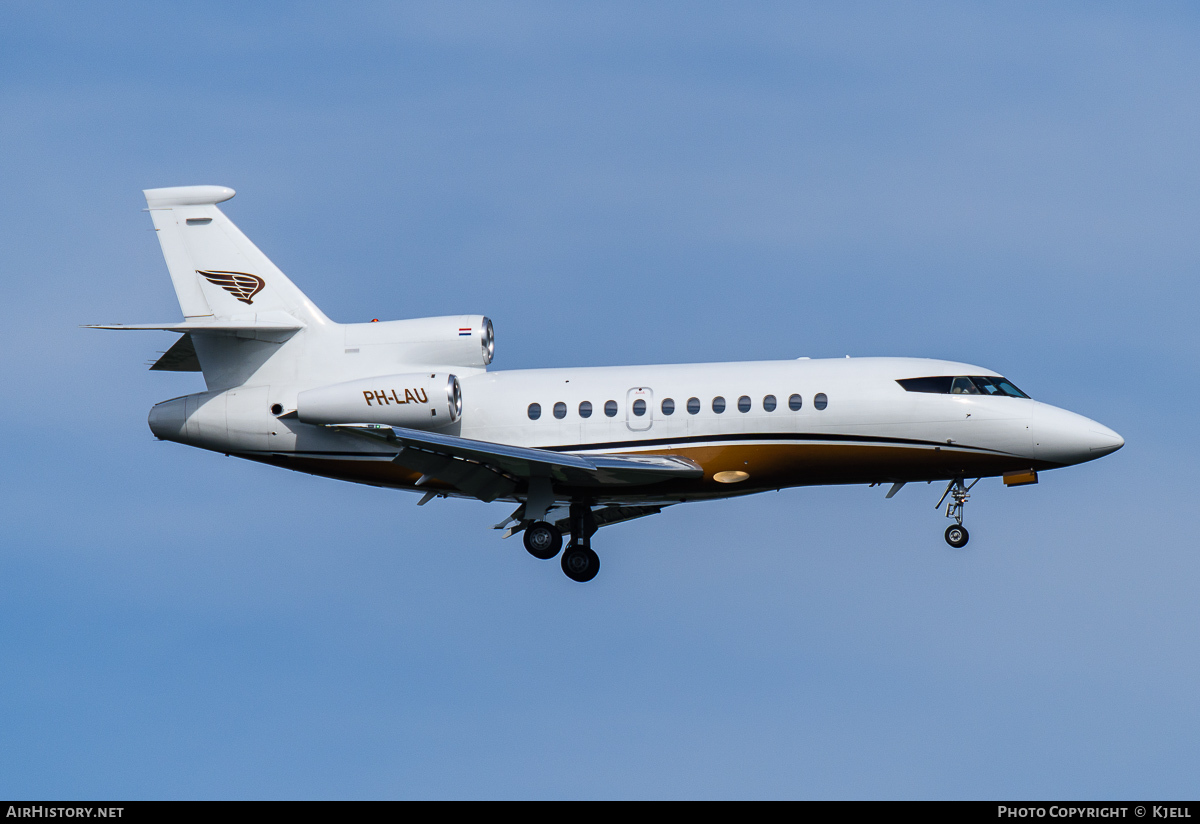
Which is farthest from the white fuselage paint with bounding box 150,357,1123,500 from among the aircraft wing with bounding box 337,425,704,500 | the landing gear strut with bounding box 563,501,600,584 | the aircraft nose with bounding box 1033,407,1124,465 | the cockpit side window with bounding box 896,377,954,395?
the landing gear strut with bounding box 563,501,600,584

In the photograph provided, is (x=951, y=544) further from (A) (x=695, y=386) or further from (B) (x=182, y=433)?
(B) (x=182, y=433)

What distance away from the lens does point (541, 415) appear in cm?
3134

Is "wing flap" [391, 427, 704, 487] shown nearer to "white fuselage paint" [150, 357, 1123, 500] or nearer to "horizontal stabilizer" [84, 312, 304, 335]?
"white fuselage paint" [150, 357, 1123, 500]

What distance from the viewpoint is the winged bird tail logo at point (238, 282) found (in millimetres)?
33375

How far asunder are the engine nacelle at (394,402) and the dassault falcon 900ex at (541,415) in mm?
29

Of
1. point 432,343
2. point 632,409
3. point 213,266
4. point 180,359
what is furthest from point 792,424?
point 180,359

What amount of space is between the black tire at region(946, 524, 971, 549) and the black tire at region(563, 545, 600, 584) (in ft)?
23.5

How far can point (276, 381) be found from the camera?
107ft

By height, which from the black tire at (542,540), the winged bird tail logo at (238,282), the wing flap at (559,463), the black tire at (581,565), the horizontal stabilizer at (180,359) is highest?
the winged bird tail logo at (238,282)

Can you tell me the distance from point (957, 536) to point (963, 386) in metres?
2.99

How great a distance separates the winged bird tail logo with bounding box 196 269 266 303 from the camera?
109 ft

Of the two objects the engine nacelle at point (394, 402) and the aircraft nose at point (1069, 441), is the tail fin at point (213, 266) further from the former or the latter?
the aircraft nose at point (1069, 441)

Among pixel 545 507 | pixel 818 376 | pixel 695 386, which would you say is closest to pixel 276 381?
pixel 545 507

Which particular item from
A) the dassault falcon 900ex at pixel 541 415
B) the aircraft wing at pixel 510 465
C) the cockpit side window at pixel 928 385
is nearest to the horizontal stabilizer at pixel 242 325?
the dassault falcon 900ex at pixel 541 415
